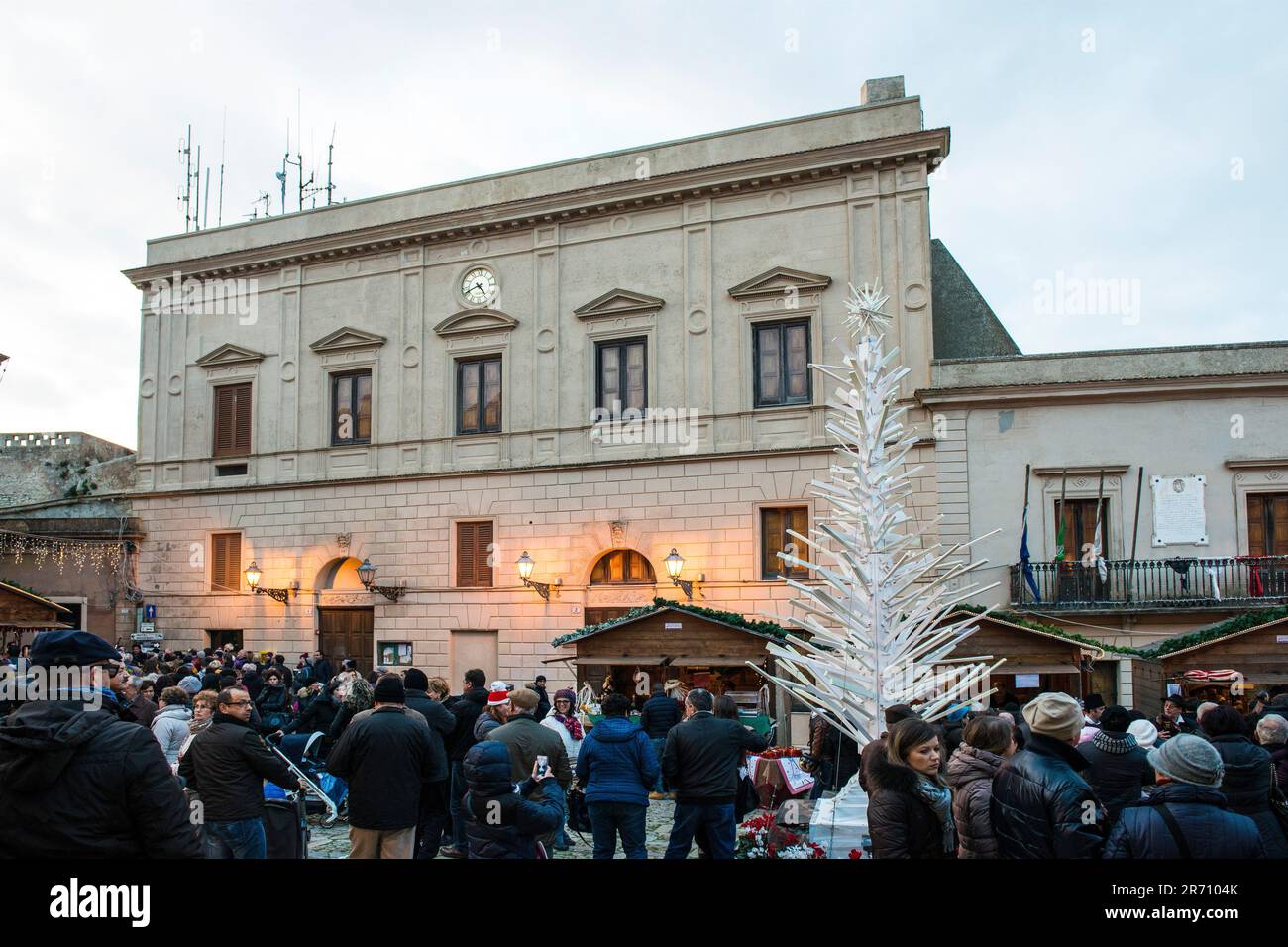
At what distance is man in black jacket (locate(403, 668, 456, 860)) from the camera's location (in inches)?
354

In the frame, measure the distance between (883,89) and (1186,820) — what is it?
2157 cm

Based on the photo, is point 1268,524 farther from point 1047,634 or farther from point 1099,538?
point 1047,634

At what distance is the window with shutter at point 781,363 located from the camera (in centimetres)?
2253

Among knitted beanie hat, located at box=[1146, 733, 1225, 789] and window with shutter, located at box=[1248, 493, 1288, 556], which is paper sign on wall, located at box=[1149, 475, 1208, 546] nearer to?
window with shutter, located at box=[1248, 493, 1288, 556]

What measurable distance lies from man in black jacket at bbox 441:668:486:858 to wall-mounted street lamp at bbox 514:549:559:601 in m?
12.8

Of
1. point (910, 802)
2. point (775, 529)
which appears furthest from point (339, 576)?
point (910, 802)

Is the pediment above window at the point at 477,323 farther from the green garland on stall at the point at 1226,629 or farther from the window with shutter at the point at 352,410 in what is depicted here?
the green garland on stall at the point at 1226,629

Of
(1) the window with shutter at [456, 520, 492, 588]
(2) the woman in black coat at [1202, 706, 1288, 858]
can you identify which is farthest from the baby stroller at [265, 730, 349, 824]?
(1) the window with shutter at [456, 520, 492, 588]

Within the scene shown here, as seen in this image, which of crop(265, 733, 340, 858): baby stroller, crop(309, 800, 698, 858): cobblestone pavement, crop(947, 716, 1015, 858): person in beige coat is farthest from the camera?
crop(309, 800, 698, 858): cobblestone pavement

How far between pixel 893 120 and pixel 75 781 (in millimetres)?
21393

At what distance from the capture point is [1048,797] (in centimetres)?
483

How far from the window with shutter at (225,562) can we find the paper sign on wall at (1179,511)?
69.7 feet

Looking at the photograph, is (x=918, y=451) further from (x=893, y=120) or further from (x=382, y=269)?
(x=382, y=269)
